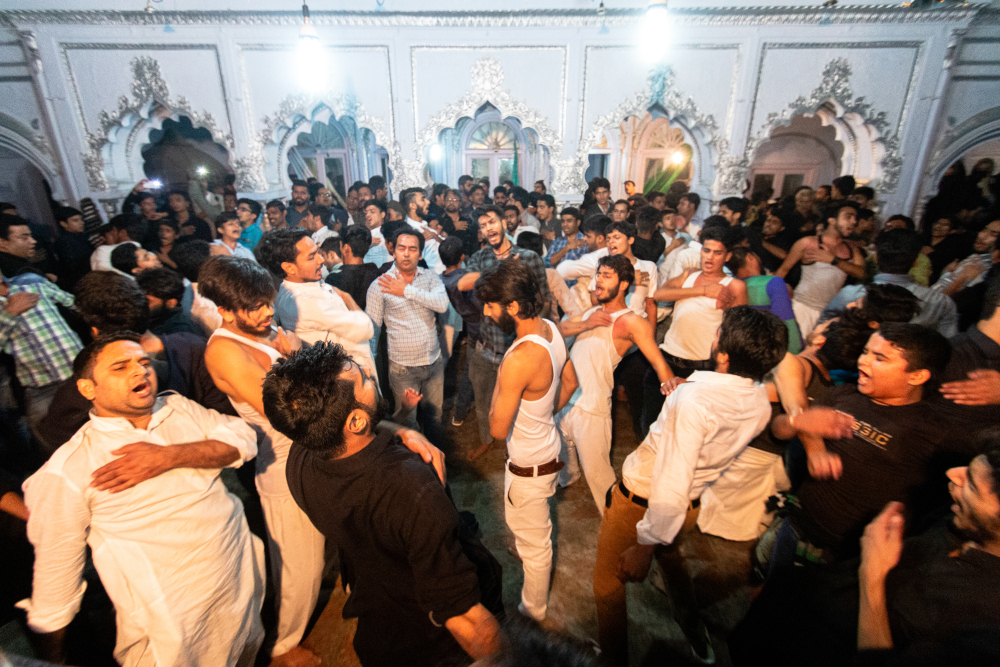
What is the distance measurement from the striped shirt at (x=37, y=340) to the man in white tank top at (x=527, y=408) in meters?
2.94

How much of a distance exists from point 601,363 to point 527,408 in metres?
0.91

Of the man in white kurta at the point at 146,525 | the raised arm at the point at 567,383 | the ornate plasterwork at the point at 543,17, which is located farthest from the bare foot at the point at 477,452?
the ornate plasterwork at the point at 543,17

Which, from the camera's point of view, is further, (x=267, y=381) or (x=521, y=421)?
(x=521, y=421)

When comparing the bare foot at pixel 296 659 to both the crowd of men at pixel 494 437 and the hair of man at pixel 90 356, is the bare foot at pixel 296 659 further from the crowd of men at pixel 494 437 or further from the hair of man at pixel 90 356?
the hair of man at pixel 90 356

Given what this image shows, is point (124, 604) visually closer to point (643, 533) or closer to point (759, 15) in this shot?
point (643, 533)

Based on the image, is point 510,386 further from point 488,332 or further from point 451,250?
point 451,250

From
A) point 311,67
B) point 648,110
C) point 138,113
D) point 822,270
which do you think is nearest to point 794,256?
point 822,270

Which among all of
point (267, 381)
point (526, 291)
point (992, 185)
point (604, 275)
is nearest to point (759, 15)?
point (992, 185)

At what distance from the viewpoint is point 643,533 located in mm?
1938

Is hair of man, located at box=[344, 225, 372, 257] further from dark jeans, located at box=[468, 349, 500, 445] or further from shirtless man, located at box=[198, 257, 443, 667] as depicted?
shirtless man, located at box=[198, 257, 443, 667]

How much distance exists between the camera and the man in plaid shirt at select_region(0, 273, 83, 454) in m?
2.88

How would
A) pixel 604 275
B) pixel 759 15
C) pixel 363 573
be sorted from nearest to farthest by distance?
pixel 363 573
pixel 604 275
pixel 759 15

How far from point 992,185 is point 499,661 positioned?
12560 millimetres

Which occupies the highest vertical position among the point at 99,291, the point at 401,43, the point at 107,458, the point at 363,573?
the point at 401,43
